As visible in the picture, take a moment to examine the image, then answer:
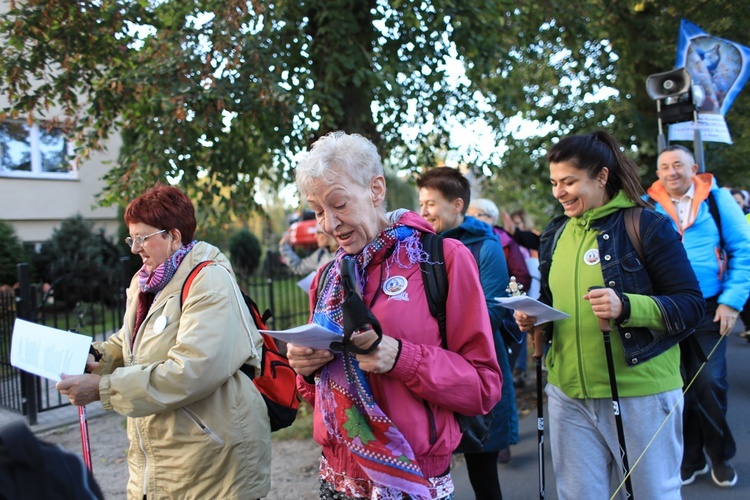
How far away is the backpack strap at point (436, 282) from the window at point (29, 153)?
14.7m

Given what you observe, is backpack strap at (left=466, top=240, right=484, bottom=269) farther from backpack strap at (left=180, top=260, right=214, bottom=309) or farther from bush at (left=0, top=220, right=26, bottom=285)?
bush at (left=0, top=220, right=26, bottom=285)

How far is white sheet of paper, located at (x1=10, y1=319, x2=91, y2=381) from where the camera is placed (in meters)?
2.45

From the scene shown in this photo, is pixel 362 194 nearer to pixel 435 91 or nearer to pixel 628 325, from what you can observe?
pixel 628 325

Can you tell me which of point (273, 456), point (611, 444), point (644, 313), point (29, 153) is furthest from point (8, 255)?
point (644, 313)

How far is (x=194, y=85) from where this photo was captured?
5.43m

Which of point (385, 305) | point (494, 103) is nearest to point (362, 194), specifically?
point (385, 305)

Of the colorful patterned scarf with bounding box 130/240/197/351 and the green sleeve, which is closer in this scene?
the green sleeve

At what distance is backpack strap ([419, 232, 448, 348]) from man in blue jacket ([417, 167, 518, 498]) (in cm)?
162

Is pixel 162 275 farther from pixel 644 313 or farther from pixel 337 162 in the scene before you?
pixel 644 313

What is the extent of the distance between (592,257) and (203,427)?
5.99 feet

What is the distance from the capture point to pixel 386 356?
5.51 ft

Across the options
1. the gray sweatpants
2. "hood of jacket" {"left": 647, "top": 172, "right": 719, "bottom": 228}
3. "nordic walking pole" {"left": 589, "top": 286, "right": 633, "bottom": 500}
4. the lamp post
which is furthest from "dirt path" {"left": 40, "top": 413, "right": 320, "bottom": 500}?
the lamp post

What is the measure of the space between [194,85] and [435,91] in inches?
128

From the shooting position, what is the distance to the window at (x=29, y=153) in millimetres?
14477
